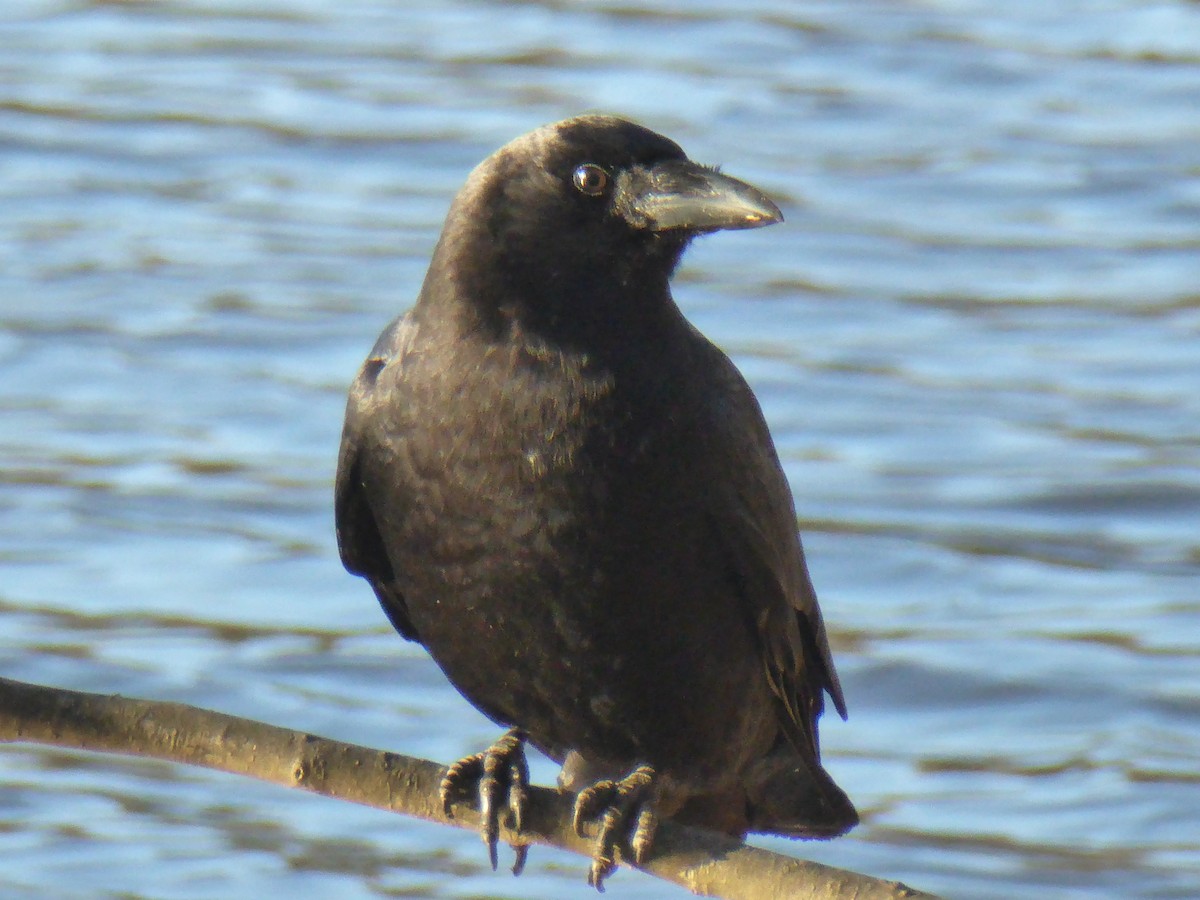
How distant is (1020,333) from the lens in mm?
11797

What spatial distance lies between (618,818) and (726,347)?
6.04 m

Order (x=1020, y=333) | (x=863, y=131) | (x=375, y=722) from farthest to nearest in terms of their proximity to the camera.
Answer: (x=863, y=131) → (x=1020, y=333) → (x=375, y=722)

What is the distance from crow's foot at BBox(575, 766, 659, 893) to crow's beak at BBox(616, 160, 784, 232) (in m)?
1.12

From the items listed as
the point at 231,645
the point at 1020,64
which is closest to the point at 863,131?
the point at 1020,64

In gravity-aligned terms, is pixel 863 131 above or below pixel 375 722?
above

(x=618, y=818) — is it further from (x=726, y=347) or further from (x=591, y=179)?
(x=726, y=347)

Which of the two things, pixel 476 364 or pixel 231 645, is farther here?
pixel 231 645

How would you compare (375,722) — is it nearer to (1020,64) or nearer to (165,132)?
(165,132)

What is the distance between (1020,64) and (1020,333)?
Answer: 147 inches

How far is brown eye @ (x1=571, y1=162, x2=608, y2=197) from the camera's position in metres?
5.36

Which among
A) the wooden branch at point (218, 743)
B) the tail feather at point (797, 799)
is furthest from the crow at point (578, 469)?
the tail feather at point (797, 799)

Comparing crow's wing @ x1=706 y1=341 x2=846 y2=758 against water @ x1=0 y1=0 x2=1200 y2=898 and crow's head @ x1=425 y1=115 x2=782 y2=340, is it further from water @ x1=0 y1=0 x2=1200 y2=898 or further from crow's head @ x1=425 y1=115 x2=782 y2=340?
water @ x1=0 y1=0 x2=1200 y2=898

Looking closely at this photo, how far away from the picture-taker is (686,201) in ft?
17.3

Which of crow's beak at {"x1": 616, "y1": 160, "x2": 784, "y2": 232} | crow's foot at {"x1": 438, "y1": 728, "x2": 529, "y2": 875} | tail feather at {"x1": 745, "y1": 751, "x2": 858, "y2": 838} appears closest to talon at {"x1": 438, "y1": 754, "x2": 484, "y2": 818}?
crow's foot at {"x1": 438, "y1": 728, "x2": 529, "y2": 875}
